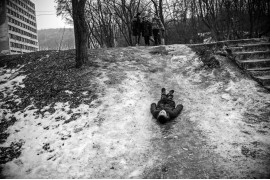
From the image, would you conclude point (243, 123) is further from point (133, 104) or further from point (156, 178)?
point (133, 104)

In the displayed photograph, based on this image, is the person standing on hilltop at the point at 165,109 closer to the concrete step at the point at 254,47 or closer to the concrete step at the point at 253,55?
the concrete step at the point at 253,55

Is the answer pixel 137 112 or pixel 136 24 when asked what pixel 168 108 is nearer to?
pixel 137 112

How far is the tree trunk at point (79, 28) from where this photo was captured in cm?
723

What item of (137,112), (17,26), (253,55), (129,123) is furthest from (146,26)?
(17,26)

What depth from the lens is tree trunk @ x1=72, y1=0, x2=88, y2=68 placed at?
23.7 ft

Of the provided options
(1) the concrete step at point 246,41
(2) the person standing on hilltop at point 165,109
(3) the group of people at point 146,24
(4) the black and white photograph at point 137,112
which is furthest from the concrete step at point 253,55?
(3) the group of people at point 146,24

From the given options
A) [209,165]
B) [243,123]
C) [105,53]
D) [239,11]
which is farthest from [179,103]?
[239,11]

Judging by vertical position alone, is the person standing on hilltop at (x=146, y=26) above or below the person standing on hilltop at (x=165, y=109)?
above

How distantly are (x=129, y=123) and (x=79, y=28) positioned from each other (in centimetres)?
456

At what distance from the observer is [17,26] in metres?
57.5

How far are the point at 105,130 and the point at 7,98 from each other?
416 centimetres

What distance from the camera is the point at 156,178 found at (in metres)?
3.53

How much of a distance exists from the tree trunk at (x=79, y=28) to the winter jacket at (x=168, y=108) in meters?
4.01

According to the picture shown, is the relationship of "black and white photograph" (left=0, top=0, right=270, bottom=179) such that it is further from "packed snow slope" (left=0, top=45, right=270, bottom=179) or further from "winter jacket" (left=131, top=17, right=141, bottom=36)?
"winter jacket" (left=131, top=17, right=141, bottom=36)
